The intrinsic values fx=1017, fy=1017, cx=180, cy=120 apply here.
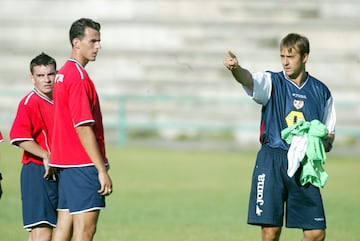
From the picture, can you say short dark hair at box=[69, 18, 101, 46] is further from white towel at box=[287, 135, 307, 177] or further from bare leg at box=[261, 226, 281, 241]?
bare leg at box=[261, 226, 281, 241]

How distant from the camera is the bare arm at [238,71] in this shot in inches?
323

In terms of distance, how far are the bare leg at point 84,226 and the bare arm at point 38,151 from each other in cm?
92

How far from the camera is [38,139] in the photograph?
30.0 ft

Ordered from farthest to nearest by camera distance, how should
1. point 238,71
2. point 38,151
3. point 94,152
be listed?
point 38,151 → point 238,71 → point 94,152

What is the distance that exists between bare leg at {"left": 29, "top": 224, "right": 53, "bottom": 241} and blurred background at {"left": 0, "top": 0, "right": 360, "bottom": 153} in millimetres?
15936

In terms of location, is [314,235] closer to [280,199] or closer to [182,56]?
[280,199]

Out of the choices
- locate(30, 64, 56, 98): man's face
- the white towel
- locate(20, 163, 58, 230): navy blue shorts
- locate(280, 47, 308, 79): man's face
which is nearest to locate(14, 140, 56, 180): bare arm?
locate(20, 163, 58, 230): navy blue shorts

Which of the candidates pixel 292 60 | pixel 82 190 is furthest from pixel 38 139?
pixel 292 60

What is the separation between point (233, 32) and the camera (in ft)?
94.3

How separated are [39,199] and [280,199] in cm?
216

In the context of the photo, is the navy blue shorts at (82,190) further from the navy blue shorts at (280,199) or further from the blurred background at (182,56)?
the blurred background at (182,56)

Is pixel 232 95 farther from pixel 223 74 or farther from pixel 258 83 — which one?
pixel 258 83

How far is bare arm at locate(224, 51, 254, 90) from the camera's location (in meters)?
8.21

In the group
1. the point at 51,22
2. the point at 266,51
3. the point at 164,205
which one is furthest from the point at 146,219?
the point at 51,22
